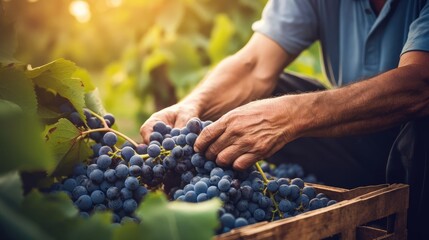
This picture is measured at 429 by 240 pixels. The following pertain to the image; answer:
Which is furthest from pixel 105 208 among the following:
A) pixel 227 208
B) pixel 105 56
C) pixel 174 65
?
pixel 105 56

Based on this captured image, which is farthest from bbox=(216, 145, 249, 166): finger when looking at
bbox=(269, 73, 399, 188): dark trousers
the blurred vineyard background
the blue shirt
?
the blurred vineyard background

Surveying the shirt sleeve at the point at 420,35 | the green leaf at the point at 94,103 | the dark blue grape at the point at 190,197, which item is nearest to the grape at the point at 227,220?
the dark blue grape at the point at 190,197

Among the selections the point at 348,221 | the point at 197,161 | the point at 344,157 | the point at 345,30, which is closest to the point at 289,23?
the point at 345,30

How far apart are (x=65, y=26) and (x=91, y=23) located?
1.76ft

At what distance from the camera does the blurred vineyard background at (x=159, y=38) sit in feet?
14.1

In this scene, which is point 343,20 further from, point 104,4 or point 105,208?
point 104,4

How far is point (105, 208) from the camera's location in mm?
1298

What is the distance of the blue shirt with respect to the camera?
2.04 m

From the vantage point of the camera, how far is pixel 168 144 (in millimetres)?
1395

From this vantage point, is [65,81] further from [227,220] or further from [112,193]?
[227,220]

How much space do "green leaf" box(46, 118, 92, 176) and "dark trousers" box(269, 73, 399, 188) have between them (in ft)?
3.50

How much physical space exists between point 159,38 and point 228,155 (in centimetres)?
331

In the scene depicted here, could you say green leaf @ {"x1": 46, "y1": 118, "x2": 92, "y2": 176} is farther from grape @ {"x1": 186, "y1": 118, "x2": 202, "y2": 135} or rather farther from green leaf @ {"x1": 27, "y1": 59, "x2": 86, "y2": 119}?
grape @ {"x1": 186, "y1": 118, "x2": 202, "y2": 135}

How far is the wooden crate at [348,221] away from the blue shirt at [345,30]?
808 millimetres
